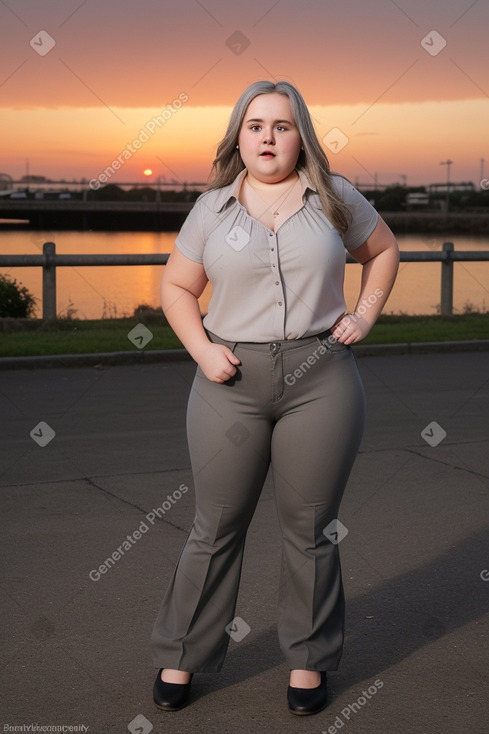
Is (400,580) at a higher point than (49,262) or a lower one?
lower

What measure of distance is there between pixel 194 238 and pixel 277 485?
33.4 inches

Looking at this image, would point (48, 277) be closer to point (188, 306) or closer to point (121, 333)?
point (121, 333)

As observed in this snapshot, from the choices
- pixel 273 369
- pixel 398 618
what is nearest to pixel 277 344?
pixel 273 369

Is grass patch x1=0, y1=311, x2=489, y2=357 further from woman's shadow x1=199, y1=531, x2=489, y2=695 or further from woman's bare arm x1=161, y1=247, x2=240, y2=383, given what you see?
woman's bare arm x1=161, y1=247, x2=240, y2=383

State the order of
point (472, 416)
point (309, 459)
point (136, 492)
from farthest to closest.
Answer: point (472, 416) < point (136, 492) < point (309, 459)

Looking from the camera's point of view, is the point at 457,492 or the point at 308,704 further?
the point at 457,492

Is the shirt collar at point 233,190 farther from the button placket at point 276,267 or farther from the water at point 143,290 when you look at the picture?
the water at point 143,290

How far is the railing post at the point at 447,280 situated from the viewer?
1538 cm

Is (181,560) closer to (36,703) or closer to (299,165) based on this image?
(36,703)

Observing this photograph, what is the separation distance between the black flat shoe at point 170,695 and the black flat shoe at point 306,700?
1.16 feet

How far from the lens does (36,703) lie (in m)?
3.68

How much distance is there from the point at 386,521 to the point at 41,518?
1844mm

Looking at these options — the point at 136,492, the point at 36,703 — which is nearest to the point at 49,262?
the point at 136,492

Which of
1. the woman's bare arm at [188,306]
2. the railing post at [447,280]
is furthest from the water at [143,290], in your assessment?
the woman's bare arm at [188,306]
